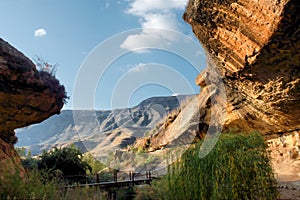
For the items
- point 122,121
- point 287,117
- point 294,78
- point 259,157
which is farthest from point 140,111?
point 259,157

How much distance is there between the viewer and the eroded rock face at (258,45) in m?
5.30

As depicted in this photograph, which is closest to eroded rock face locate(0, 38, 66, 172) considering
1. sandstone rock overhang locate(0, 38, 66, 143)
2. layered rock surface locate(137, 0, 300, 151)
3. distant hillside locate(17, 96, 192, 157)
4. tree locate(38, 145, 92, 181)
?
sandstone rock overhang locate(0, 38, 66, 143)

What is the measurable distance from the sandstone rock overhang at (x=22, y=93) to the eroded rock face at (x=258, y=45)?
4.69m

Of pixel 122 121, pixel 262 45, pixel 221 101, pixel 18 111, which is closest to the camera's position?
pixel 262 45

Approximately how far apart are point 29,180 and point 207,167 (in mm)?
3077

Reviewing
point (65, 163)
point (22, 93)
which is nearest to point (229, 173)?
point (22, 93)

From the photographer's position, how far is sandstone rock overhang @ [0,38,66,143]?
7.48 m

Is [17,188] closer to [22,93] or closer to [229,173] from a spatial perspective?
[229,173]

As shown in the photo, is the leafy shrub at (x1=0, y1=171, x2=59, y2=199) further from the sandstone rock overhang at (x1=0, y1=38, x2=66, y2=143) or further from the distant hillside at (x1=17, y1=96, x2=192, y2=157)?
the distant hillside at (x1=17, y1=96, x2=192, y2=157)

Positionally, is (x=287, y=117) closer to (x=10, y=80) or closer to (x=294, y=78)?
(x=294, y=78)

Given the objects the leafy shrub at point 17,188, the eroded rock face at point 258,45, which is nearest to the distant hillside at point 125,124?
the eroded rock face at point 258,45

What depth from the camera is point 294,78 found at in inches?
277

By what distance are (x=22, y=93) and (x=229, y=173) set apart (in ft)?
20.1

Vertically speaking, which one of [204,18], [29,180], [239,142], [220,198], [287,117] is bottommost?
[220,198]
